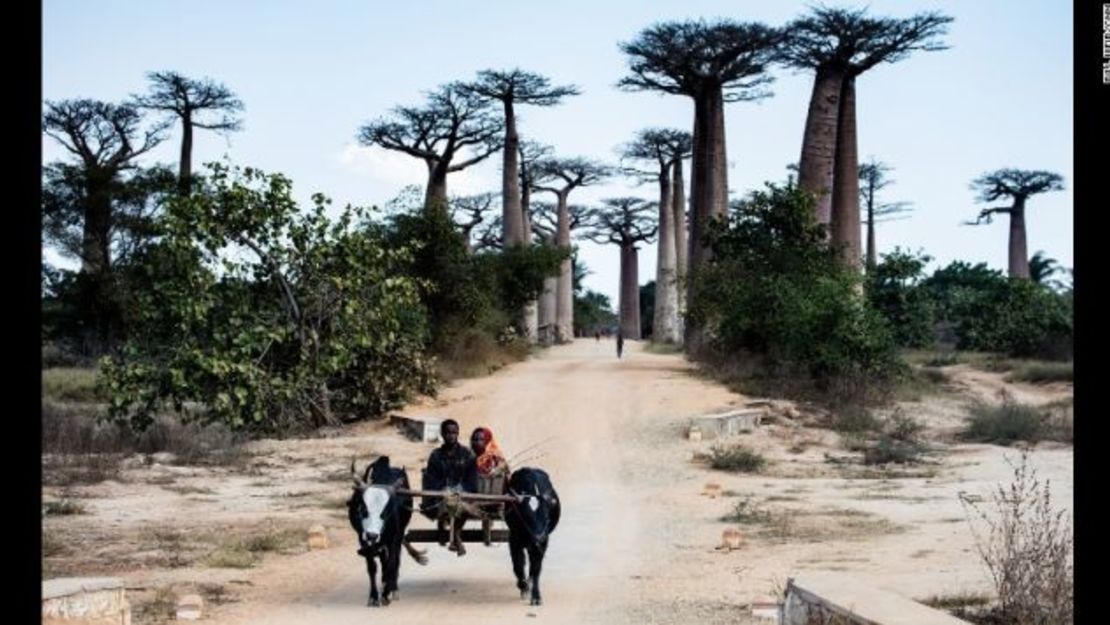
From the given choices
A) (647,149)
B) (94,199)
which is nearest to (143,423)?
(94,199)

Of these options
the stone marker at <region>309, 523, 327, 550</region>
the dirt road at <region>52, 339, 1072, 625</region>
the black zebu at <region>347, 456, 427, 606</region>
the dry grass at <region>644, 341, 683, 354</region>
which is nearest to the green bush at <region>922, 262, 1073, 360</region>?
the dry grass at <region>644, 341, 683, 354</region>

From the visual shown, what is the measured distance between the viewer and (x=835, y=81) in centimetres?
2344

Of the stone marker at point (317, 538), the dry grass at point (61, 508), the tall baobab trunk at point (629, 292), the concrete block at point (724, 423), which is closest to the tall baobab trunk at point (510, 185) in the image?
the tall baobab trunk at point (629, 292)

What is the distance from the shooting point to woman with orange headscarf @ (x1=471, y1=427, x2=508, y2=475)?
23.4ft

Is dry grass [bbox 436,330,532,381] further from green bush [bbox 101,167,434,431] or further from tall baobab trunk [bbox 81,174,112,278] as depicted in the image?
tall baobab trunk [bbox 81,174,112,278]

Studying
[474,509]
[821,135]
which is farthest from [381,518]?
[821,135]

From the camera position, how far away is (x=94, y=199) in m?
24.0

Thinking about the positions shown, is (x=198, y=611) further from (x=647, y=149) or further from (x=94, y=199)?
(x=647, y=149)

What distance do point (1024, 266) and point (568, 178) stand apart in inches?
560

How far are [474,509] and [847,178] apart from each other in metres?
18.3

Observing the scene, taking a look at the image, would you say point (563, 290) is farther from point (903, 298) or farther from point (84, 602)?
point (84, 602)

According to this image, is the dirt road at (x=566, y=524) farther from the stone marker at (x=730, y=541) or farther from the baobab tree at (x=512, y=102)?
the baobab tree at (x=512, y=102)

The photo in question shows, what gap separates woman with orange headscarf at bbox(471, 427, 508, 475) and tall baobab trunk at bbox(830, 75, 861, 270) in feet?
53.8

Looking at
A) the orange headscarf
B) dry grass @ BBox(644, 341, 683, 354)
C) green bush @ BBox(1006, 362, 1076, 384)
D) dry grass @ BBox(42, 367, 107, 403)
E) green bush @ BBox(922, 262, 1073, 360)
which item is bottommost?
dry grass @ BBox(42, 367, 107, 403)
